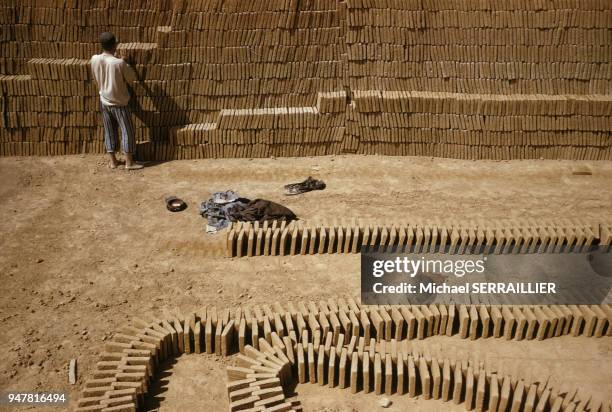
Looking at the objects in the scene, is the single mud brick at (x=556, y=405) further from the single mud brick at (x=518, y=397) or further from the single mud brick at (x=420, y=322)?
the single mud brick at (x=420, y=322)

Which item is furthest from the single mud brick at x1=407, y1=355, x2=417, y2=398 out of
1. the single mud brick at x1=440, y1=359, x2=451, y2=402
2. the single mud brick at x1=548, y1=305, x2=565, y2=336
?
the single mud brick at x1=548, y1=305, x2=565, y2=336

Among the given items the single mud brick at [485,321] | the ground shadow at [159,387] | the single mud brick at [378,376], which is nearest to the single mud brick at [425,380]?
the single mud brick at [378,376]

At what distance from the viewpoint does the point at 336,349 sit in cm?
644

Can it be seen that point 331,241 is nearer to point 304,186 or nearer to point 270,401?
point 304,186

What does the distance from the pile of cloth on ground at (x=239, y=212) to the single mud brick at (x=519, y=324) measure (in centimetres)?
353

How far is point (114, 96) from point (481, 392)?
24.3 ft

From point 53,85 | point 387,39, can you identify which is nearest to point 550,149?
point 387,39

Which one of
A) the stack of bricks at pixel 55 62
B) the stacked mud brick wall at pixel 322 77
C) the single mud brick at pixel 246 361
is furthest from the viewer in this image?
the stacked mud brick wall at pixel 322 77

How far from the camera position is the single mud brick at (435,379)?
6.12 metres

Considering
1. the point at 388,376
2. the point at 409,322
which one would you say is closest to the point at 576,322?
the point at 409,322

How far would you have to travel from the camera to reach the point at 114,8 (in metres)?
10.5

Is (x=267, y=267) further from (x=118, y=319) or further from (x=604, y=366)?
(x=604, y=366)

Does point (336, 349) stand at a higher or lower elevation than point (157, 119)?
lower

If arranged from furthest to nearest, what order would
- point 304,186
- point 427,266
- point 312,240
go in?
1. point 304,186
2. point 312,240
3. point 427,266
